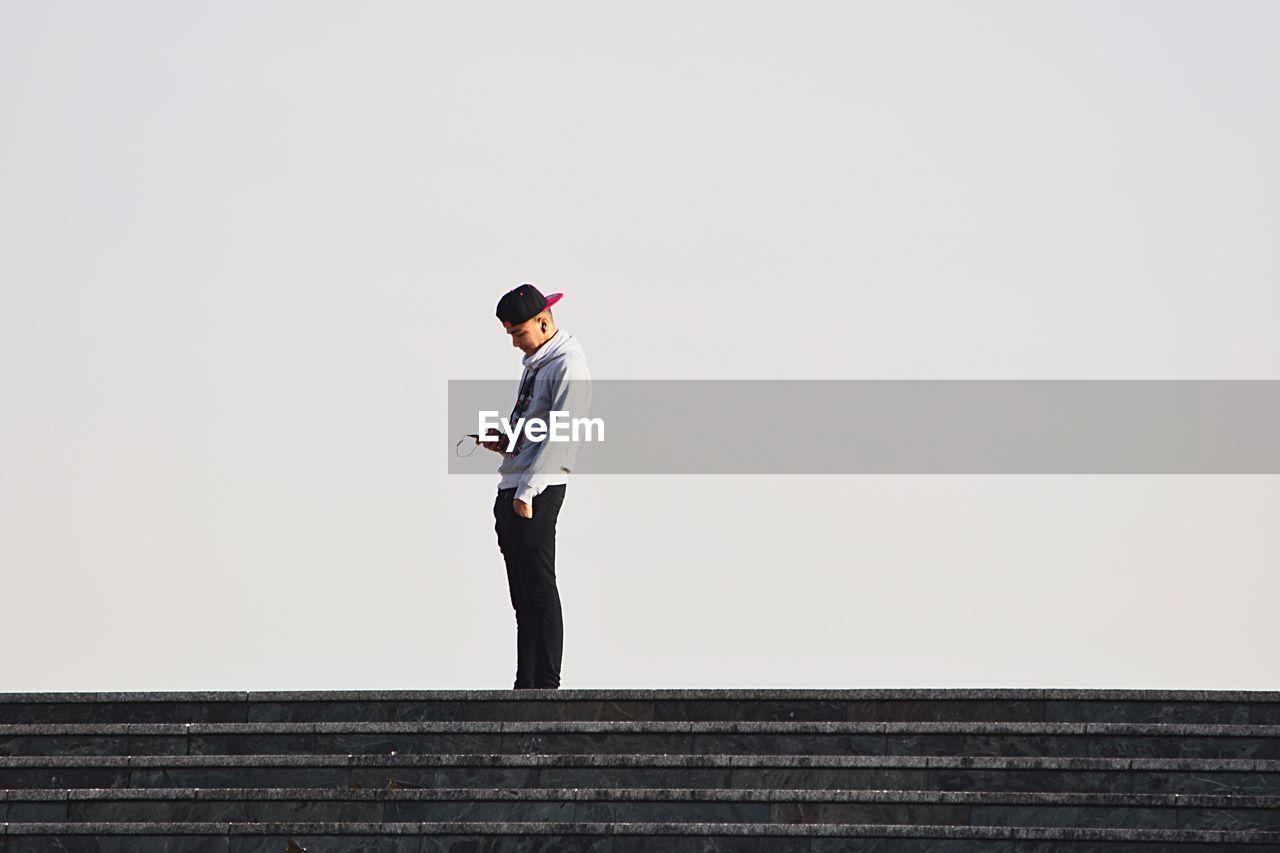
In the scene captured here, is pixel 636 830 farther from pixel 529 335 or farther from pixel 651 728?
pixel 529 335

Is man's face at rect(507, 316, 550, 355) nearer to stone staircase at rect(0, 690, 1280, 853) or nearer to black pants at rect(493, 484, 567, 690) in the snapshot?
black pants at rect(493, 484, 567, 690)

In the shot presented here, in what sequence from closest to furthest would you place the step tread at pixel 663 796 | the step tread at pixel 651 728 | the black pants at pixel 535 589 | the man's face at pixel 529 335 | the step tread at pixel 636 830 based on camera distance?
1. the step tread at pixel 636 830
2. the step tread at pixel 663 796
3. the step tread at pixel 651 728
4. the black pants at pixel 535 589
5. the man's face at pixel 529 335

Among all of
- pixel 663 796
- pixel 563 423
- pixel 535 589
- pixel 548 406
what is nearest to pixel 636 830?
pixel 663 796

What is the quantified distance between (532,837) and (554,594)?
1790 millimetres

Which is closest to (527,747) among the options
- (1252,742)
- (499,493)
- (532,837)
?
(532,837)

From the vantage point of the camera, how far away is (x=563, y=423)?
10969 mm

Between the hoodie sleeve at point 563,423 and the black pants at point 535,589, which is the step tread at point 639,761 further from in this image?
the hoodie sleeve at point 563,423

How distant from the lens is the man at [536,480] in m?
10.8

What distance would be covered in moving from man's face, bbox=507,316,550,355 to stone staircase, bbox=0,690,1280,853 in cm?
185

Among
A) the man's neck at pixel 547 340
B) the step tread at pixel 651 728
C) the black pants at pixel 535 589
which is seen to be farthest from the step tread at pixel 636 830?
the man's neck at pixel 547 340

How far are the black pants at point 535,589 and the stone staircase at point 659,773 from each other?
0.53m

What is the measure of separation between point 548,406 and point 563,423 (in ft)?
0.47

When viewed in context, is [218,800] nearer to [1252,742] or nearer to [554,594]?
[554,594]

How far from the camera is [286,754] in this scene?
405 inches
